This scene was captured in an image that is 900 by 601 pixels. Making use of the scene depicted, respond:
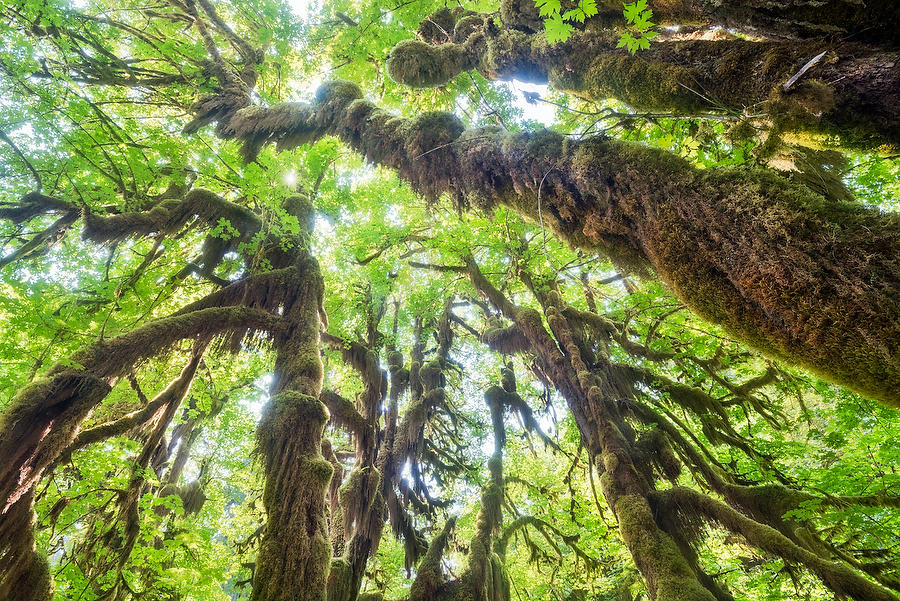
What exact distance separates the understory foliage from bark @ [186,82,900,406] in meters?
0.01

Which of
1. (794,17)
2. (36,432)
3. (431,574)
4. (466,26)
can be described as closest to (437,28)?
(466,26)

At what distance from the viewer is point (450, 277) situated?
34.4ft

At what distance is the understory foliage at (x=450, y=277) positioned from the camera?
2.15m

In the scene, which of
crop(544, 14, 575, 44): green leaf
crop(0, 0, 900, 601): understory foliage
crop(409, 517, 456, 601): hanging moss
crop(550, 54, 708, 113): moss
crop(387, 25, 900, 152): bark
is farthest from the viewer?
crop(409, 517, 456, 601): hanging moss

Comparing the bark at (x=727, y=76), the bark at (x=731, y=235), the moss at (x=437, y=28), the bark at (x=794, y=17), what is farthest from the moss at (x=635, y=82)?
the moss at (x=437, y=28)

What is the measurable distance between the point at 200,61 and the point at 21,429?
735cm

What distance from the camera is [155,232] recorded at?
5.45 meters

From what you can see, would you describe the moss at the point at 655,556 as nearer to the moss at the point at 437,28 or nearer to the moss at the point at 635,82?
the moss at the point at 635,82

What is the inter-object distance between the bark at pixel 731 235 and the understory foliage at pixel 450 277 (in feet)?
0.05

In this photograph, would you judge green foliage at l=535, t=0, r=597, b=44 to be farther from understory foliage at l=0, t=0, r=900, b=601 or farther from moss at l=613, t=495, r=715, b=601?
moss at l=613, t=495, r=715, b=601

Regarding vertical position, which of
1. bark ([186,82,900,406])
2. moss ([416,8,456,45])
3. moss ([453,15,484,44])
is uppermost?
moss ([416,8,456,45])

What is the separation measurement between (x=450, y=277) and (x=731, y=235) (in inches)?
337

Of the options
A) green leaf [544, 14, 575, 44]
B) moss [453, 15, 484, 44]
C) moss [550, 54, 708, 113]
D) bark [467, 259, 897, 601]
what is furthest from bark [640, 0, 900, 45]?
bark [467, 259, 897, 601]

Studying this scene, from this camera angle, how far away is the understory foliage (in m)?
2.15
